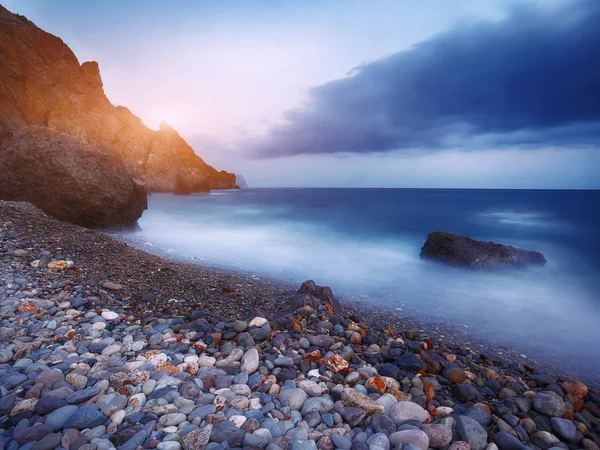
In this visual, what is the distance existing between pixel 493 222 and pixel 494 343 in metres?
22.1

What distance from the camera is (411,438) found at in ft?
7.34

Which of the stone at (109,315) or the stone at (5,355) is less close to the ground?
the stone at (5,355)

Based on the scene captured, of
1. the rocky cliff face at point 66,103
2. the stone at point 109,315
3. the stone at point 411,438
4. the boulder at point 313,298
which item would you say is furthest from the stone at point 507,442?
the rocky cliff face at point 66,103

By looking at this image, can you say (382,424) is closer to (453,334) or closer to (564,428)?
(564,428)

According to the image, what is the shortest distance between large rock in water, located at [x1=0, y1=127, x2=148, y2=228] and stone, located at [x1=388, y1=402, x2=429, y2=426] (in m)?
11.5

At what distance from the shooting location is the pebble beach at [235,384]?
2217 millimetres

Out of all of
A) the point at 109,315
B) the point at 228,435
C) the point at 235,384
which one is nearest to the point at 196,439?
the point at 228,435

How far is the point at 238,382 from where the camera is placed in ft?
9.32

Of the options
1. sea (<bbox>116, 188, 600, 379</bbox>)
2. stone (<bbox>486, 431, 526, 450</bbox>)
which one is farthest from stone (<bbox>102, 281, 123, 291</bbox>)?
stone (<bbox>486, 431, 526, 450</bbox>)

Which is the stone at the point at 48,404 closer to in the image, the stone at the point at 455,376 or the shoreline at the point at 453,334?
the stone at the point at 455,376

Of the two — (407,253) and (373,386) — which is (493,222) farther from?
(373,386)

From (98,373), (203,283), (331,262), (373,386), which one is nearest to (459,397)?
(373,386)

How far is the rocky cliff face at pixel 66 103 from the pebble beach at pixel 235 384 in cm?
2413

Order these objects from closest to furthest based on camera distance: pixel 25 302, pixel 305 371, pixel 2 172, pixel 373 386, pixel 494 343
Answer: pixel 373 386
pixel 305 371
pixel 25 302
pixel 494 343
pixel 2 172
